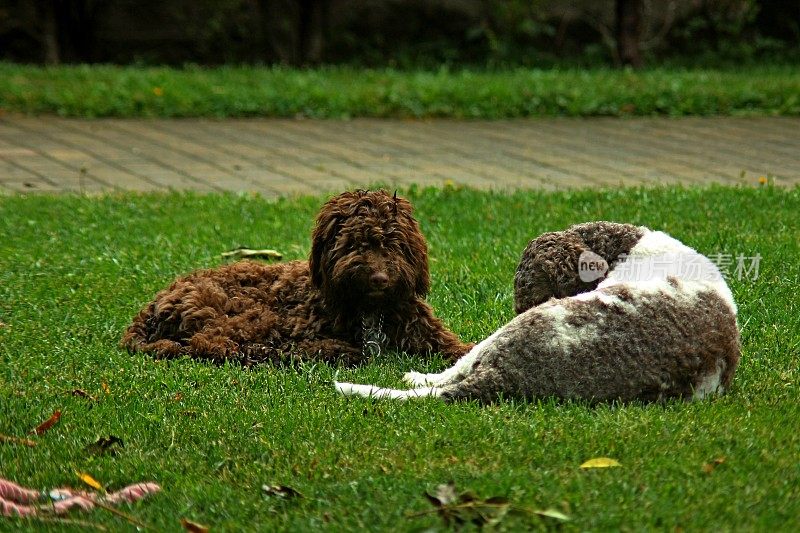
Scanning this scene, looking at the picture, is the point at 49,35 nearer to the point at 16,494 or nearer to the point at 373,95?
the point at 373,95

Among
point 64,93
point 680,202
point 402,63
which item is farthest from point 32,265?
point 402,63

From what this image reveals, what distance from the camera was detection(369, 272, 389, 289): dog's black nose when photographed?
513 centimetres

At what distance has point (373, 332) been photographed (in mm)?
5395

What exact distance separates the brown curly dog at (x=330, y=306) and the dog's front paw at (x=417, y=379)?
348 mm

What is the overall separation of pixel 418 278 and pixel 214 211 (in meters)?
3.46

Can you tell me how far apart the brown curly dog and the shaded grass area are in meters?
7.22

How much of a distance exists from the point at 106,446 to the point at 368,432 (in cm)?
92

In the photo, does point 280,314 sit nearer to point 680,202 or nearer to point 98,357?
point 98,357

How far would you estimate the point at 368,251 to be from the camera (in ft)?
17.0

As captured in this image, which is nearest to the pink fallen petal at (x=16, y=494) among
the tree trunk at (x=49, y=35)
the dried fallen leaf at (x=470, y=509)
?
the dried fallen leaf at (x=470, y=509)

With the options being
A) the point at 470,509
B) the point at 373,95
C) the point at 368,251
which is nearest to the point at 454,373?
the point at 368,251

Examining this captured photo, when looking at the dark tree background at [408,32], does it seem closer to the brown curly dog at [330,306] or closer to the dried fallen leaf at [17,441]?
the brown curly dog at [330,306]

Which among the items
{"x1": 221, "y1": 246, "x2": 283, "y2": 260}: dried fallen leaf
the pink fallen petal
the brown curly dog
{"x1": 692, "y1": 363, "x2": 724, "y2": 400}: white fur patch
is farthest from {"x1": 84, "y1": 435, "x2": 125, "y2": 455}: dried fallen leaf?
{"x1": 221, "y1": 246, "x2": 283, "y2": 260}: dried fallen leaf

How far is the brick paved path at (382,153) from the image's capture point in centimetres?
974
